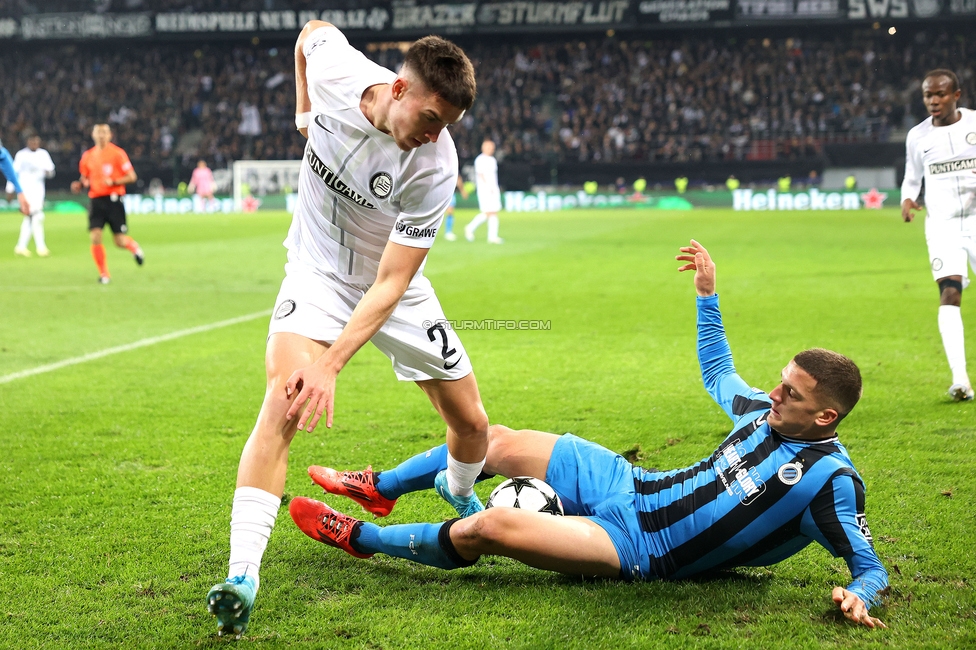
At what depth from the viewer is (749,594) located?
318 centimetres

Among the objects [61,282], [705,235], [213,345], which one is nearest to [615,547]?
[213,345]

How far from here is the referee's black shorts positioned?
497 inches

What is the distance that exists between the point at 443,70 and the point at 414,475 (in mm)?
1721

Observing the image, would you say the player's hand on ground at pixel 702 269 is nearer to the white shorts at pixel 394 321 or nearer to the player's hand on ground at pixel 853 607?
the white shorts at pixel 394 321

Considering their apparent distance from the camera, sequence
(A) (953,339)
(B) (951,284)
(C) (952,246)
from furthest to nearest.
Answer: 1. (C) (952,246)
2. (B) (951,284)
3. (A) (953,339)

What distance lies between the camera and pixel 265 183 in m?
32.1

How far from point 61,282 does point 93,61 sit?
3225cm

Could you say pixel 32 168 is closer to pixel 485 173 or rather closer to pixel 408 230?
pixel 485 173

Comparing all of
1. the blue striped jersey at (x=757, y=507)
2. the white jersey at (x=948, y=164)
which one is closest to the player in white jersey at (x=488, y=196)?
the white jersey at (x=948, y=164)

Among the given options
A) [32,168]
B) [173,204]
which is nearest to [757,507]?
[32,168]

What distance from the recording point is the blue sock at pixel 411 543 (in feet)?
10.6

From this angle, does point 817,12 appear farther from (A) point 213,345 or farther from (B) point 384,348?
(B) point 384,348

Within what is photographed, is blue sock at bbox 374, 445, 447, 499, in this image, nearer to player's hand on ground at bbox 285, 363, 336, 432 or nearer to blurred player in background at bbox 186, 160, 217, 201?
player's hand on ground at bbox 285, 363, 336, 432

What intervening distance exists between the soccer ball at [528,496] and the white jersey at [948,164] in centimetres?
434
